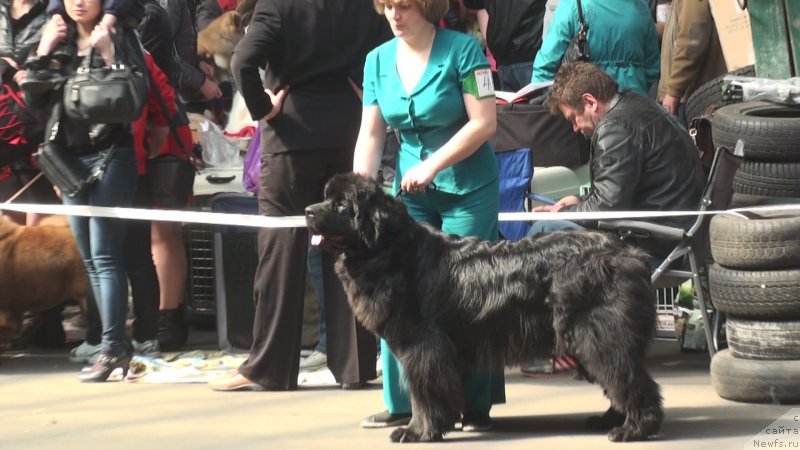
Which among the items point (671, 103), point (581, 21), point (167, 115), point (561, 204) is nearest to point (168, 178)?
point (167, 115)

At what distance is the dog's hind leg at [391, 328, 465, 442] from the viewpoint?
19.0 feet

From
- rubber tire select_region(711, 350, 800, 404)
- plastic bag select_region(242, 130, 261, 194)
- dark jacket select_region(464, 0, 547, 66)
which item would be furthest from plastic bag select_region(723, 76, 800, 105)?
plastic bag select_region(242, 130, 261, 194)

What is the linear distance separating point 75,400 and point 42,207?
44.4 inches

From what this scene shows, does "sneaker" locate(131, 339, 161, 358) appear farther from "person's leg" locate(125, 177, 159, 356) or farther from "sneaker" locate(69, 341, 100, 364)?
"sneaker" locate(69, 341, 100, 364)

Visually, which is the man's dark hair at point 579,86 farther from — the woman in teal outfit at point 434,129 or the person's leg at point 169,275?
the person's leg at point 169,275

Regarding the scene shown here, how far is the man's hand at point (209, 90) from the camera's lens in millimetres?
11086

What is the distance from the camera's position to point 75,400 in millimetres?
7297

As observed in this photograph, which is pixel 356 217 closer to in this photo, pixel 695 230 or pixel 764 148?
pixel 695 230

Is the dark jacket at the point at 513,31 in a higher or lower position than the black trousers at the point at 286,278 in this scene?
higher

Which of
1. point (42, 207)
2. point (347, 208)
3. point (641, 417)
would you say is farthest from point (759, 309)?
point (42, 207)

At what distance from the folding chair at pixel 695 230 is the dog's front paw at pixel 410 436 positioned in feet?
5.85

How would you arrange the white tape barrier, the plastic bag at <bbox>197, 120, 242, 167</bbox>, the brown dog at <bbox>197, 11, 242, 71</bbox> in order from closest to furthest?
the white tape barrier → the plastic bag at <bbox>197, 120, 242, 167</bbox> → the brown dog at <bbox>197, 11, 242, 71</bbox>

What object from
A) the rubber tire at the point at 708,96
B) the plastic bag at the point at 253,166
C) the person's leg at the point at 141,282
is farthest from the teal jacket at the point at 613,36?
the person's leg at the point at 141,282

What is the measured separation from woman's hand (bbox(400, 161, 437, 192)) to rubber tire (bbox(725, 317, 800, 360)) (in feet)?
5.81
